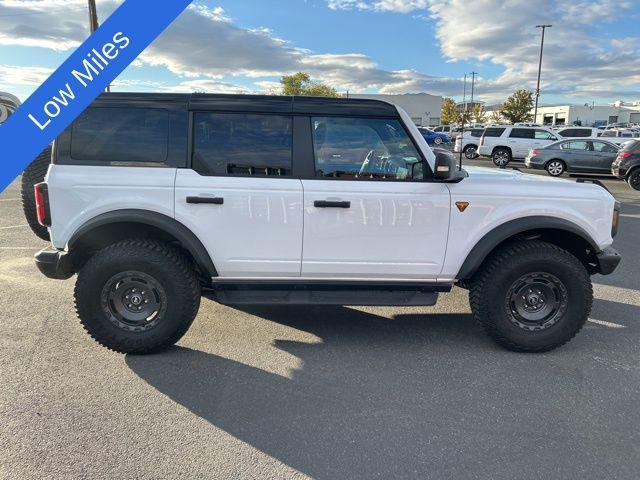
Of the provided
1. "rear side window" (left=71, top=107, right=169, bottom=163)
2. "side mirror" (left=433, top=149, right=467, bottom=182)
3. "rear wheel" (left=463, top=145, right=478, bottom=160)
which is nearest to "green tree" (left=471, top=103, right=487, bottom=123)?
"rear wheel" (left=463, top=145, right=478, bottom=160)

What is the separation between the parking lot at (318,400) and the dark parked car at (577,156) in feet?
44.4

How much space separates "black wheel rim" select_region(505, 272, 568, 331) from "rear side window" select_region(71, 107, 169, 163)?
292 cm

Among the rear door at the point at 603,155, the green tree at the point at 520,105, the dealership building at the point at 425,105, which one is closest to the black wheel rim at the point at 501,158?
the rear door at the point at 603,155

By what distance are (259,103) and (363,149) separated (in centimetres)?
87

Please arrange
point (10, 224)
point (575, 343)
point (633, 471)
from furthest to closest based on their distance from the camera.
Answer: point (10, 224)
point (575, 343)
point (633, 471)

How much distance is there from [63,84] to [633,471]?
10.6 feet

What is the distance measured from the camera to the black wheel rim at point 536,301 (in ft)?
12.0

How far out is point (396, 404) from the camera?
9.91 feet

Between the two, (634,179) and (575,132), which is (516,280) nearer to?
(634,179)

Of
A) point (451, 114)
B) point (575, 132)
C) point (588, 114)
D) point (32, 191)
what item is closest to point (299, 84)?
point (451, 114)

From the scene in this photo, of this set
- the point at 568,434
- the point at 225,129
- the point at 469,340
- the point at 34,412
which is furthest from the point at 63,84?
the point at 469,340

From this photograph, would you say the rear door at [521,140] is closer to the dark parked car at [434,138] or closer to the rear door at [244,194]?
the dark parked car at [434,138]

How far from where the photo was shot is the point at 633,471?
7.99 feet

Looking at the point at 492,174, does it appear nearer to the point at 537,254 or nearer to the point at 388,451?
the point at 537,254
